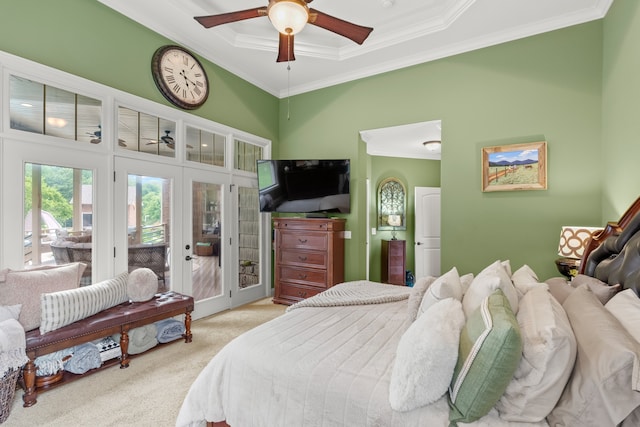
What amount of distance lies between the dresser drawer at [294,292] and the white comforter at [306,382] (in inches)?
91.4

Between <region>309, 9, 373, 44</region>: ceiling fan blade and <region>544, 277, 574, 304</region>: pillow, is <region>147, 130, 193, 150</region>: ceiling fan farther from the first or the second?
<region>544, 277, 574, 304</region>: pillow

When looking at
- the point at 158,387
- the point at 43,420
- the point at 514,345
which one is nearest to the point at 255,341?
the point at 514,345

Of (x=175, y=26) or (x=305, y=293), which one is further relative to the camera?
(x=305, y=293)

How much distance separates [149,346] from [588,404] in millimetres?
3165

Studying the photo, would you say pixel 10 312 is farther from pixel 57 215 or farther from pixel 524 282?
pixel 524 282

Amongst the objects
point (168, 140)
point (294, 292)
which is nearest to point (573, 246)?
point (294, 292)

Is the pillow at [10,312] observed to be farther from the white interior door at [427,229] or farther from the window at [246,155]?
the white interior door at [427,229]

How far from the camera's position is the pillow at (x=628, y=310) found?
41.9 inches

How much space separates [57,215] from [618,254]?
13.3ft

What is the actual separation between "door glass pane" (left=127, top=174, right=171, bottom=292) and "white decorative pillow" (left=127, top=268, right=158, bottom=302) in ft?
0.99

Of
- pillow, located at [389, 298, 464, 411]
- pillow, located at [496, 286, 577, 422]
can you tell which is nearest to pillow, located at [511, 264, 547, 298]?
pillow, located at [496, 286, 577, 422]

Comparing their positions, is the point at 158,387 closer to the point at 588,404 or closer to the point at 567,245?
the point at 588,404

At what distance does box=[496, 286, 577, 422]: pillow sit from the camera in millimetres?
991

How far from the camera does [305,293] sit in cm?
414
